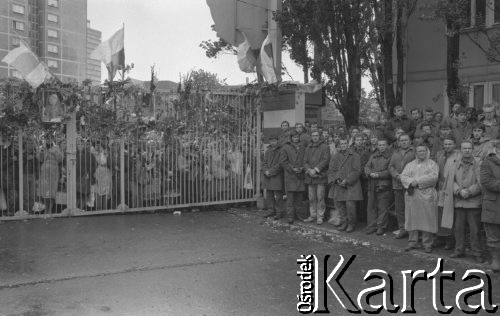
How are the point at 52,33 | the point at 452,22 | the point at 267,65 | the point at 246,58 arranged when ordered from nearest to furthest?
the point at 452,22 < the point at 267,65 < the point at 246,58 < the point at 52,33

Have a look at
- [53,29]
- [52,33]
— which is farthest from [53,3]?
[52,33]

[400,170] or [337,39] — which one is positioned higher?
[337,39]

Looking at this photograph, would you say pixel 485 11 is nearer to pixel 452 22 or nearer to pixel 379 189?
pixel 452 22

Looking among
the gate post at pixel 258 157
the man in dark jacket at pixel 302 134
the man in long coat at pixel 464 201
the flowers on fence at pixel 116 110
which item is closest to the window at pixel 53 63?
the gate post at pixel 258 157

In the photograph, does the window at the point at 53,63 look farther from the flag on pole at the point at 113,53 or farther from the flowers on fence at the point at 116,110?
the flowers on fence at the point at 116,110

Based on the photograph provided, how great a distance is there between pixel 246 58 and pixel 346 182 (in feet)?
16.3

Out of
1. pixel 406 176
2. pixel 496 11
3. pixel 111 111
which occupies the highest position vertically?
pixel 496 11

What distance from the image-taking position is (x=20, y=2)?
282 feet

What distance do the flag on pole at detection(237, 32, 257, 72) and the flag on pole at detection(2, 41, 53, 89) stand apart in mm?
4697

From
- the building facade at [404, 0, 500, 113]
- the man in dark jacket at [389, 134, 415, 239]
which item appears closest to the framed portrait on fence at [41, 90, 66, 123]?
the man in dark jacket at [389, 134, 415, 239]

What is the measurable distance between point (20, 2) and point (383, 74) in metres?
81.9

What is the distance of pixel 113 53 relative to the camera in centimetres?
1266

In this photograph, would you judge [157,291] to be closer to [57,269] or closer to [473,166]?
[57,269]

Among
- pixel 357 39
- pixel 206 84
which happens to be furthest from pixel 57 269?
pixel 357 39
